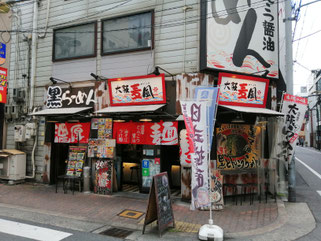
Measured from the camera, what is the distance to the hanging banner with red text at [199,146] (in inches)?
259

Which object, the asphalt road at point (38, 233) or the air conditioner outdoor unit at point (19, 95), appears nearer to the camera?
the asphalt road at point (38, 233)

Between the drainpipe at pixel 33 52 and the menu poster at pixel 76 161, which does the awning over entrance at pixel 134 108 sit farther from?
the drainpipe at pixel 33 52

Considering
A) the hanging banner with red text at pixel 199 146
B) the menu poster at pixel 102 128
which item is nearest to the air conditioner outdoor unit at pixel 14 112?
the menu poster at pixel 102 128

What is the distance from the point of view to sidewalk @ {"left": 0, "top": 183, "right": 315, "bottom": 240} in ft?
20.3

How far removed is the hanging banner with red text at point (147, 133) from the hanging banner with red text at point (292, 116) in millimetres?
3924

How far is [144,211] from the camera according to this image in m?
7.80

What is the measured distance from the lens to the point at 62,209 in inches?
315

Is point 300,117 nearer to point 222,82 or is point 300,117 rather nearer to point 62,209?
point 222,82

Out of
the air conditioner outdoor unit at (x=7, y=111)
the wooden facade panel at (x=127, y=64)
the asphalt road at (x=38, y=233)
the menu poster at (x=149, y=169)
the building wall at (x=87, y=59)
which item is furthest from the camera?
the air conditioner outdoor unit at (x=7, y=111)

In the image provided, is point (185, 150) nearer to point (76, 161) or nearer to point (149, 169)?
point (149, 169)

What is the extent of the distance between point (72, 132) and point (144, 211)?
16.5ft

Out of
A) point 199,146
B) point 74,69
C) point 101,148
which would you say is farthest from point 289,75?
point 74,69

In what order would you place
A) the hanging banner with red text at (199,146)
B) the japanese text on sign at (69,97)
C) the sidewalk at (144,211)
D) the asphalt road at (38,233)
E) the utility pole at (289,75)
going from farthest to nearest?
the japanese text on sign at (69,97) < the utility pole at (289,75) < the hanging banner with red text at (199,146) < the sidewalk at (144,211) < the asphalt road at (38,233)

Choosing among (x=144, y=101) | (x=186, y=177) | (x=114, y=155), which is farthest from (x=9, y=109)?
(x=186, y=177)
